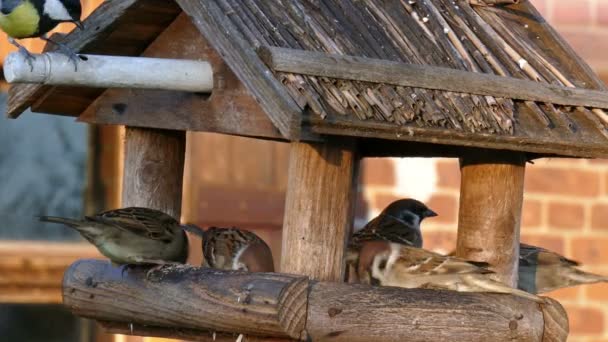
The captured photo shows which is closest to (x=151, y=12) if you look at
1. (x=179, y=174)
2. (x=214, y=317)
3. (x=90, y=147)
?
(x=179, y=174)

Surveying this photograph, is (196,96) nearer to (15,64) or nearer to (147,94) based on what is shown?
(147,94)

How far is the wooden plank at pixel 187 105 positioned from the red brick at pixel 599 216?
3.29 meters

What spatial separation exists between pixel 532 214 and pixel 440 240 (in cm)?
48

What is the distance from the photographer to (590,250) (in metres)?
7.36

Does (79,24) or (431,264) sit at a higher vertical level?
(79,24)

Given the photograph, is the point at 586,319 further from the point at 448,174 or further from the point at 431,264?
the point at 431,264

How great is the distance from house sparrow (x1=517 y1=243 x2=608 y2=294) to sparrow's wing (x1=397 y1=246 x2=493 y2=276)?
19.8 inches

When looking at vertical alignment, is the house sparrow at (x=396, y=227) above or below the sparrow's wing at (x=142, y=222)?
above

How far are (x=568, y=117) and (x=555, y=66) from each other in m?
0.24

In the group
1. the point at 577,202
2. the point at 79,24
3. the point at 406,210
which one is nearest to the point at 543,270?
the point at 406,210

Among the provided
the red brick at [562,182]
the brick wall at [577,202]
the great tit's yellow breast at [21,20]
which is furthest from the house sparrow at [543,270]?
the red brick at [562,182]

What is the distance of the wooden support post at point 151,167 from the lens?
15.5 feet

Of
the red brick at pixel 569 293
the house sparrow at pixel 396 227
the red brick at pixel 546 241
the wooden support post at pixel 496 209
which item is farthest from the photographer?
the red brick at pixel 569 293

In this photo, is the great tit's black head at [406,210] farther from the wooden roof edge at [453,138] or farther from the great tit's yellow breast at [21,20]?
the great tit's yellow breast at [21,20]
